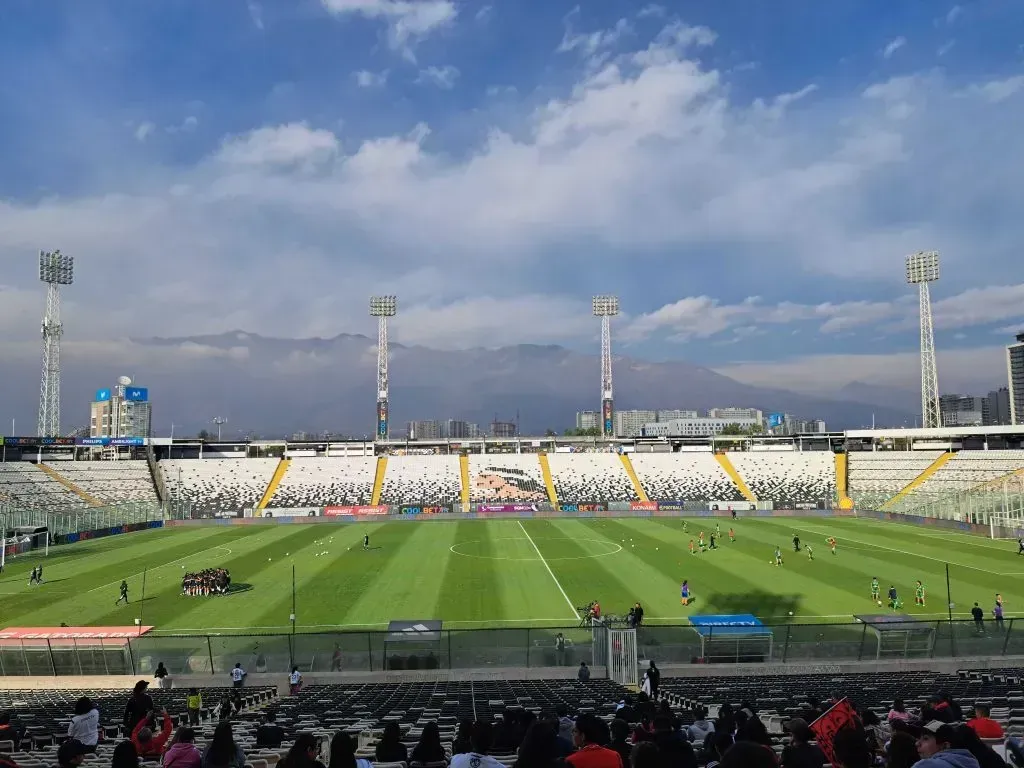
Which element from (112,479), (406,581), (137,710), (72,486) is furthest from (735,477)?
(137,710)

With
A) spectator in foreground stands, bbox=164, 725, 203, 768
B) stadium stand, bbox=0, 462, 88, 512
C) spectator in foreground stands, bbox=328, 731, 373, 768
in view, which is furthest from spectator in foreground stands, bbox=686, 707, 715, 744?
stadium stand, bbox=0, 462, 88, 512

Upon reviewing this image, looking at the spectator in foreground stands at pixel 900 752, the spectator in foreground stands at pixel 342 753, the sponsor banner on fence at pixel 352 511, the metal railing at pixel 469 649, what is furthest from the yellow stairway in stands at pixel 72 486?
the spectator in foreground stands at pixel 900 752

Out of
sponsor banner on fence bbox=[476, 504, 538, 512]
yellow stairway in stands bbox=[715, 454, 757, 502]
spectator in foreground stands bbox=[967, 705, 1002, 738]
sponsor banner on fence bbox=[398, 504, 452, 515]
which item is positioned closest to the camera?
spectator in foreground stands bbox=[967, 705, 1002, 738]

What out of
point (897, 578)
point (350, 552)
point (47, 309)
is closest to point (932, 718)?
point (897, 578)

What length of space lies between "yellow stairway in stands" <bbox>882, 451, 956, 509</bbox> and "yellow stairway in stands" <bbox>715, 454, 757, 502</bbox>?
13.7m

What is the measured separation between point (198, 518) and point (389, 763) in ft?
240

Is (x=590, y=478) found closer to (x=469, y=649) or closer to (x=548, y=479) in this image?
(x=548, y=479)

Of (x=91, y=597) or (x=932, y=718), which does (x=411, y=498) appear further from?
(x=932, y=718)

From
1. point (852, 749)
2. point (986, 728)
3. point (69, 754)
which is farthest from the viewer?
point (986, 728)

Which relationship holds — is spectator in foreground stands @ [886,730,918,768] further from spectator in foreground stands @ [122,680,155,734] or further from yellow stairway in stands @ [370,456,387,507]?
yellow stairway in stands @ [370,456,387,507]

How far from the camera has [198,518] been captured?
72688 mm

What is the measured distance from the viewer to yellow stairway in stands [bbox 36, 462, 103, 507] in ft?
221

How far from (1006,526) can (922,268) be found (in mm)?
52174

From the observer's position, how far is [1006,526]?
53.3 metres
